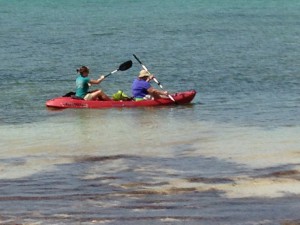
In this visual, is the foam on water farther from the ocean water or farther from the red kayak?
the red kayak

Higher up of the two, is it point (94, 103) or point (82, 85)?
point (82, 85)

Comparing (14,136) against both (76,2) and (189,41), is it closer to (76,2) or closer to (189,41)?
(189,41)

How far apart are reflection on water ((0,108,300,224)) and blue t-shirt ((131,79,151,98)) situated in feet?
5.55

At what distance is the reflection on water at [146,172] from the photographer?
11047 mm

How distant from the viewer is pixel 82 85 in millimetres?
22766

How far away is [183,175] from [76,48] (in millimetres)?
27157

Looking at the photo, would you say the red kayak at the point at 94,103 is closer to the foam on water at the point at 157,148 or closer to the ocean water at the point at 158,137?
the ocean water at the point at 158,137

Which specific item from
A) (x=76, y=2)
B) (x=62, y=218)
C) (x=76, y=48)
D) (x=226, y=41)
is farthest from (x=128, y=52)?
(x=76, y=2)

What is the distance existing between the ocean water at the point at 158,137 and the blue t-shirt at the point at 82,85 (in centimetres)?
80

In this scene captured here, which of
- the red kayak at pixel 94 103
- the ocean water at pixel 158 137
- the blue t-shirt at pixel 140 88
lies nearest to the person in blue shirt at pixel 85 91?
the red kayak at pixel 94 103

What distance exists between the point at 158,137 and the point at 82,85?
511 cm

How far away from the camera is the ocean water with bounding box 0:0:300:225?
11438mm

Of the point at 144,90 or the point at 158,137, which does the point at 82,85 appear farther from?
the point at 158,137

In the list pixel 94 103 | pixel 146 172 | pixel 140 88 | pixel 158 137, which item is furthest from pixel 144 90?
pixel 146 172
